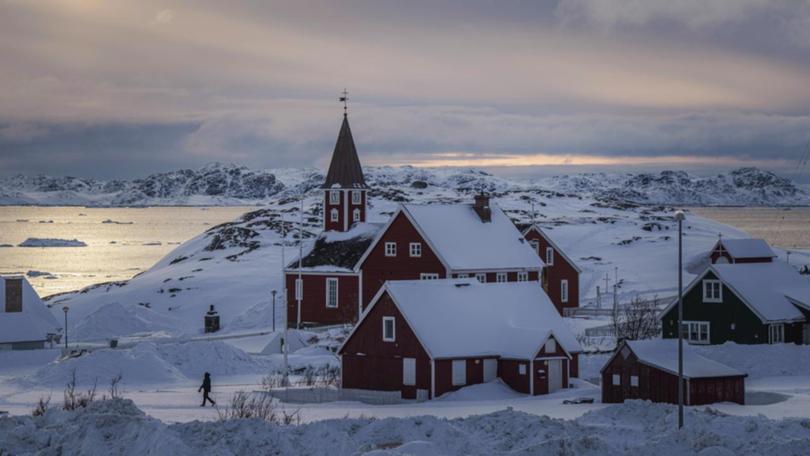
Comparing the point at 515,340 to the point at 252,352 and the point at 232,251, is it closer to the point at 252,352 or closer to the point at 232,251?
the point at 252,352

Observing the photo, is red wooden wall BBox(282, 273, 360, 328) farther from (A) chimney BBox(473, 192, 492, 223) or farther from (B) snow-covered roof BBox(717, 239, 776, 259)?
(B) snow-covered roof BBox(717, 239, 776, 259)

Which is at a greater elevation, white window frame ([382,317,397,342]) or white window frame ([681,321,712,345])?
white window frame ([382,317,397,342])

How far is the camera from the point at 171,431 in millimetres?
29531

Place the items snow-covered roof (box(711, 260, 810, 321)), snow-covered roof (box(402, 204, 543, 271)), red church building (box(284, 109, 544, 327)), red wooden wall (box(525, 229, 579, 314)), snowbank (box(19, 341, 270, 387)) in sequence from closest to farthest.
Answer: snowbank (box(19, 341, 270, 387)), snow-covered roof (box(711, 260, 810, 321)), snow-covered roof (box(402, 204, 543, 271)), red church building (box(284, 109, 544, 327)), red wooden wall (box(525, 229, 579, 314))

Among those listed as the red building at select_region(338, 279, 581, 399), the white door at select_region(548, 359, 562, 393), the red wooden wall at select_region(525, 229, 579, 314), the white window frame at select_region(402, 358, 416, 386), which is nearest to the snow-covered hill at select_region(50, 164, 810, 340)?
the red wooden wall at select_region(525, 229, 579, 314)

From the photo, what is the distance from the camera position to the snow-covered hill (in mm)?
83312

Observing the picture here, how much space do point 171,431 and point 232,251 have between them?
10200cm

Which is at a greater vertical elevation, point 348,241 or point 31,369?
point 348,241

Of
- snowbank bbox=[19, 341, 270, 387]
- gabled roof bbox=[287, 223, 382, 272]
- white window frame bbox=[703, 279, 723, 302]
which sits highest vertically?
gabled roof bbox=[287, 223, 382, 272]

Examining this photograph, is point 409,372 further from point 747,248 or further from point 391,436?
point 747,248

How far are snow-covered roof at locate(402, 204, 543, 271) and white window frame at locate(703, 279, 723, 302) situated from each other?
49.8 feet

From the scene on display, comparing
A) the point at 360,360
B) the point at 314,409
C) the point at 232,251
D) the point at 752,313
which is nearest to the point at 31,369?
the point at 360,360

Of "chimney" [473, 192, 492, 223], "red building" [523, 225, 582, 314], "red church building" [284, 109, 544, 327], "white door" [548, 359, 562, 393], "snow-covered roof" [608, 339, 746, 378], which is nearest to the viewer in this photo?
"snow-covered roof" [608, 339, 746, 378]

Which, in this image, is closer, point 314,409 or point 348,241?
point 314,409
